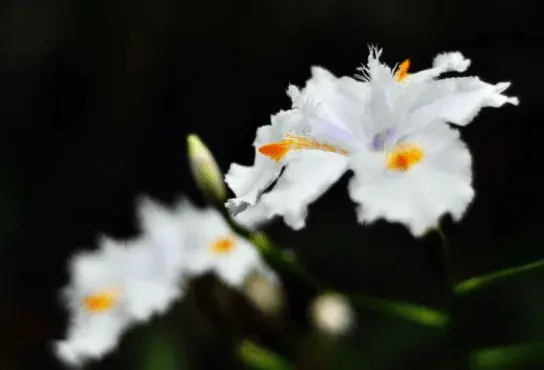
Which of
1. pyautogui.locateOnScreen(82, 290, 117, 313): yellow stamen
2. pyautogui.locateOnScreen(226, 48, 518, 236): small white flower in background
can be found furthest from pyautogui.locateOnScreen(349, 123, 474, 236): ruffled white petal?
pyautogui.locateOnScreen(82, 290, 117, 313): yellow stamen

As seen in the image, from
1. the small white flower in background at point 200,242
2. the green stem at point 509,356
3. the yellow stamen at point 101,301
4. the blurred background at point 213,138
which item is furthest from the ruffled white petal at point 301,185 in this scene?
the blurred background at point 213,138

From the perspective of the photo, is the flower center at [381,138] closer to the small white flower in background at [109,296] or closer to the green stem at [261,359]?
the green stem at [261,359]

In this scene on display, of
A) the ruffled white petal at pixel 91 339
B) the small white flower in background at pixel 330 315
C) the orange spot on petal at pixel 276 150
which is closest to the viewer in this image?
the orange spot on petal at pixel 276 150

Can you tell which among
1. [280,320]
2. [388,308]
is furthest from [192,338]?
[388,308]

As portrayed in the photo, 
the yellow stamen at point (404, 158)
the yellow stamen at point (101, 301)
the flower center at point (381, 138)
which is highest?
the yellow stamen at point (101, 301)

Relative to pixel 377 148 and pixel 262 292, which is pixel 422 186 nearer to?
pixel 377 148

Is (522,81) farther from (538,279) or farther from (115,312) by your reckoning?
(115,312)

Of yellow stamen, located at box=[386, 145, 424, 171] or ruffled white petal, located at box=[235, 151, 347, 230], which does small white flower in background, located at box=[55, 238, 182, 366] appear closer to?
ruffled white petal, located at box=[235, 151, 347, 230]
